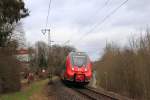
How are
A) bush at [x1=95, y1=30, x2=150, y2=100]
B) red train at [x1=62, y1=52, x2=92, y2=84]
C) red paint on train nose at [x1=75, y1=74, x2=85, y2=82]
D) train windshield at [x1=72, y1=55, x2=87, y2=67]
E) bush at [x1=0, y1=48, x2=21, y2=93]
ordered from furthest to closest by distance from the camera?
Answer: 1. train windshield at [x1=72, y1=55, x2=87, y2=67]
2. red train at [x1=62, y1=52, x2=92, y2=84]
3. red paint on train nose at [x1=75, y1=74, x2=85, y2=82]
4. bush at [x1=0, y1=48, x2=21, y2=93]
5. bush at [x1=95, y1=30, x2=150, y2=100]

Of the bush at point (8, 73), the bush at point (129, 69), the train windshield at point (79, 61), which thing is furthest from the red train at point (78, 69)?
the bush at point (8, 73)

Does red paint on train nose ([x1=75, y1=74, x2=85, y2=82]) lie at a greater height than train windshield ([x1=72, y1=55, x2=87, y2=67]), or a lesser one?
lesser

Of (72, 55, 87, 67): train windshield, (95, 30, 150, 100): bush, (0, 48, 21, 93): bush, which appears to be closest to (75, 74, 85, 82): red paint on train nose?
(72, 55, 87, 67): train windshield

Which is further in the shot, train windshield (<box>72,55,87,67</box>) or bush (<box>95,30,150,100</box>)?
train windshield (<box>72,55,87,67</box>)

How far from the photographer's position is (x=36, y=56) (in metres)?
115

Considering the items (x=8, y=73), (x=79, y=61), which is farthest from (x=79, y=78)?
(x=8, y=73)

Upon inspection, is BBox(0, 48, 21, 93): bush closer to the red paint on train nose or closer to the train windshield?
the train windshield

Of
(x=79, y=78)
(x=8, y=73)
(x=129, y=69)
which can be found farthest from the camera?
(x=79, y=78)

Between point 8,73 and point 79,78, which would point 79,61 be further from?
point 8,73

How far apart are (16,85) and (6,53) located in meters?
2.90

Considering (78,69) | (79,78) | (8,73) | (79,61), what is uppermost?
(79,61)

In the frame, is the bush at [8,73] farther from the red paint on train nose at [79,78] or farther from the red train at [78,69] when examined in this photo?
the red paint on train nose at [79,78]

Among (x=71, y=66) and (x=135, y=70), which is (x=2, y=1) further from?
(x=135, y=70)

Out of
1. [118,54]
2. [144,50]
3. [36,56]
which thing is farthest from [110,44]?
[36,56]
